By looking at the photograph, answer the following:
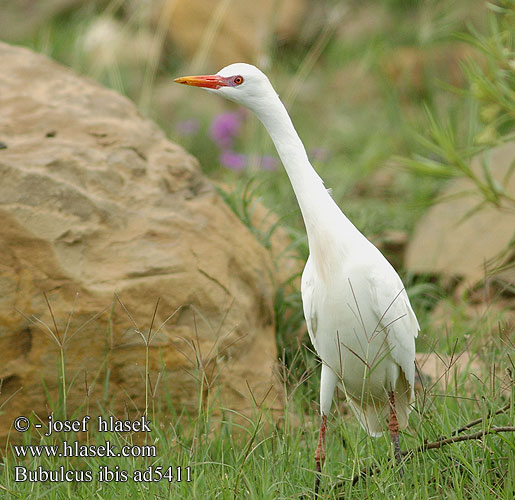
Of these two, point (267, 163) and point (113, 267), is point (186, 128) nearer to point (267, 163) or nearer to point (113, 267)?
point (267, 163)

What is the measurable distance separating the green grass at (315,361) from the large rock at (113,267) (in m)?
0.12

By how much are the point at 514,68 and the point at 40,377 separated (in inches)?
106

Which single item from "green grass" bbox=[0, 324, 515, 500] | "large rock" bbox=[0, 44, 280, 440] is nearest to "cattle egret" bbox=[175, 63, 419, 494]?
"green grass" bbox=[0, 324, 515, 500]

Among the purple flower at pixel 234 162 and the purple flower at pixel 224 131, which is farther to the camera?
the purple flower at pixel 224 131

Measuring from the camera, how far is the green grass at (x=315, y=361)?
262cm

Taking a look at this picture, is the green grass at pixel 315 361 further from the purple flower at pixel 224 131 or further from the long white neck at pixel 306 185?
the long white neck at pixel 306 185

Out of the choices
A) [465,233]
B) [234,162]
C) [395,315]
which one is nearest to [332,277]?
[395,315]

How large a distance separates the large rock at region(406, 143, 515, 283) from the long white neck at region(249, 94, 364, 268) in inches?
99.8

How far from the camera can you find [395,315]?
2.89 metres

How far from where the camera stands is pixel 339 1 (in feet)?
35.2

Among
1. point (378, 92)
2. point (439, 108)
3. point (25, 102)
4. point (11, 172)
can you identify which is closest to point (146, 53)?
point (378, 92)

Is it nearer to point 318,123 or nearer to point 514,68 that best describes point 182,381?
point 514,68

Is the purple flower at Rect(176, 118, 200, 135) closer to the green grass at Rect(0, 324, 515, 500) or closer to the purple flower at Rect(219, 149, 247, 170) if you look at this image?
the purple flower at Rect(219, 149, 247, 170)

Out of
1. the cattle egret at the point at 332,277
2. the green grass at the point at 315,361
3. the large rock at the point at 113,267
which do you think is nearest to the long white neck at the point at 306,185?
the cattle egret at the point at 332,277
